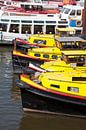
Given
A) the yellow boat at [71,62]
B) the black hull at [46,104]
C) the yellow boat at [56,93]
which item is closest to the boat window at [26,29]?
the yellow boat at [71,62]

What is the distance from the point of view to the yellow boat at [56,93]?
25172 mm

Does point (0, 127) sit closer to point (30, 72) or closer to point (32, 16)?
point (30, 72)

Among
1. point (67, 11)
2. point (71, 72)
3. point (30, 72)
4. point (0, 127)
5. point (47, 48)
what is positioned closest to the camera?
point (0, 127)

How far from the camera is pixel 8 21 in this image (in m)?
49.1

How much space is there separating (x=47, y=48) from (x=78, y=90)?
1168 centimetres

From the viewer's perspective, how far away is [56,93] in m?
25.2

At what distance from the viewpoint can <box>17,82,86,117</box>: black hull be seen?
25.4 meters

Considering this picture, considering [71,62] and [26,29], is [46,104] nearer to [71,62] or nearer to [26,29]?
[71,62]

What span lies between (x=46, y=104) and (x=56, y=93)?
99 centimetres

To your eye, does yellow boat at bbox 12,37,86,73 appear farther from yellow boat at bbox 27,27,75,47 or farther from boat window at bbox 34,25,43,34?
boat window at bbox 34,25,43,34

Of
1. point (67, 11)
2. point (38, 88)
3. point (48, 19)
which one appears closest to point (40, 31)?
point (48, 19)

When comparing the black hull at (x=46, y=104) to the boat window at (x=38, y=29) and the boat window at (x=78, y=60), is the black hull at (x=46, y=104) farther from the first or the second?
the boat window at (x=38, y=29)

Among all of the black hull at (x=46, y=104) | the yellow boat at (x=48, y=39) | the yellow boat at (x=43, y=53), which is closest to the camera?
the black hull at (x=46, y=104)

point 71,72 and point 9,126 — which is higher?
point 71,72
